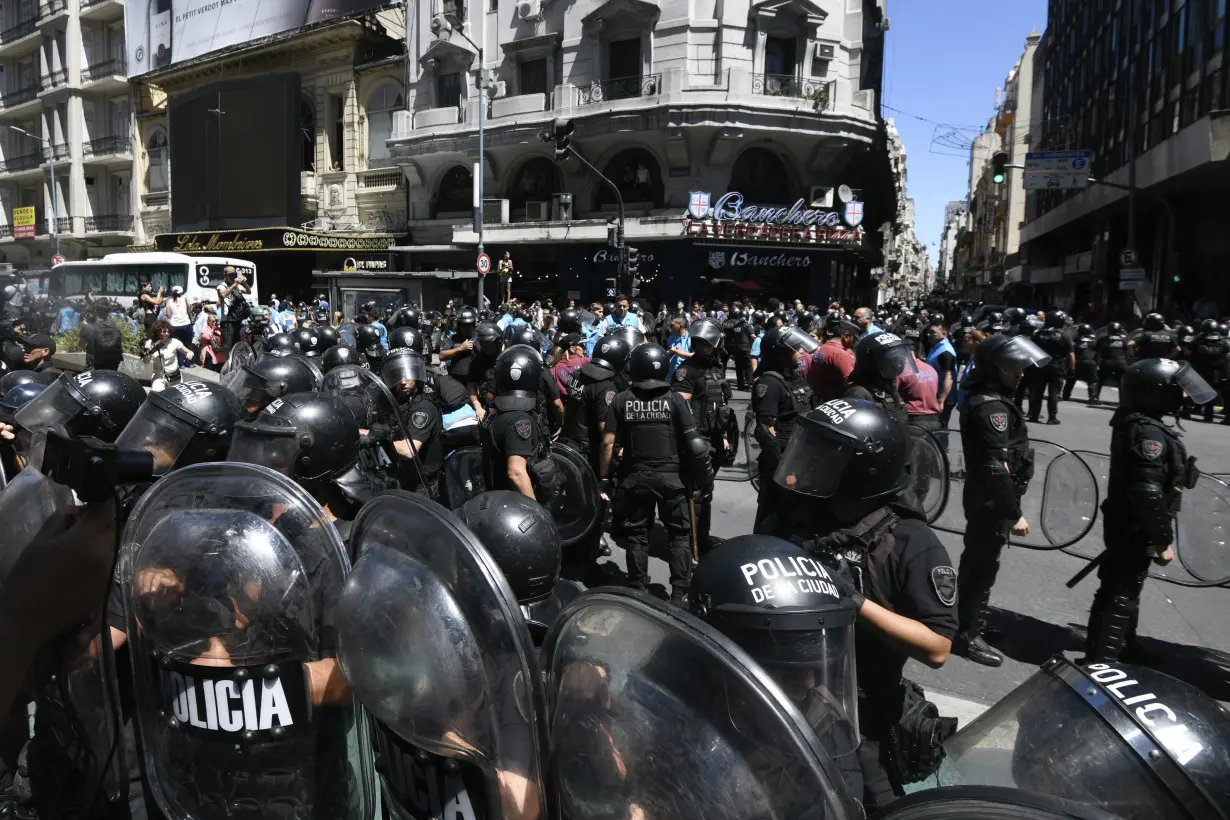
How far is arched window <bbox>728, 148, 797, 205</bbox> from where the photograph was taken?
85.7 feet

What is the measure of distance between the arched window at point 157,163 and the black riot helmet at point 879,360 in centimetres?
4193

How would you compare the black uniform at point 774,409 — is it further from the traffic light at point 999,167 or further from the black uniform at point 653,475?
the traffic light at point 999,167

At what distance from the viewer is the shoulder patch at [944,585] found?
7.36 ft

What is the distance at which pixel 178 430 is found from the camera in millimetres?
3033

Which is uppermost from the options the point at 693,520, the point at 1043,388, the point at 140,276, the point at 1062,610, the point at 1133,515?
the point at 140,276

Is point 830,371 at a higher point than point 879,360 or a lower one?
lower

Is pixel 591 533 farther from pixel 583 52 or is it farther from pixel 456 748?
pixel 583 52

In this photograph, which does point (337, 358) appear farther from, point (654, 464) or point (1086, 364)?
point (1086, 364)

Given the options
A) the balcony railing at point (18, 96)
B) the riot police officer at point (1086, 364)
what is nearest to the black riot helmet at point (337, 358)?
the riot police officer at point (1086, 364)

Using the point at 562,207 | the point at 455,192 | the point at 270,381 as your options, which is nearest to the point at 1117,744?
the point at 270,381

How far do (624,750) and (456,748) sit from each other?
15.6 inches

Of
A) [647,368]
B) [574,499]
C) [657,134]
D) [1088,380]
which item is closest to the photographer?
[647,368]

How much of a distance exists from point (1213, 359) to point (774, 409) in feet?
38.5

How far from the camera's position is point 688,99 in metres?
24.1
